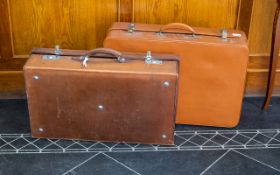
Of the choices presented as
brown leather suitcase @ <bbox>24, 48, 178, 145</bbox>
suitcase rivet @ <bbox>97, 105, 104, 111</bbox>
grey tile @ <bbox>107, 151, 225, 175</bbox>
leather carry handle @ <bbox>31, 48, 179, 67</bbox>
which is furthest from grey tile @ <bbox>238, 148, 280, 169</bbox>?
suitcase rivet @ <bbox>97, 105, 104, 111</bbox>

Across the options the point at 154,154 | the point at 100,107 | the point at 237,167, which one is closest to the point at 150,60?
the point at 100,107

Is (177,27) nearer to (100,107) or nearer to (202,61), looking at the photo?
(202,61)

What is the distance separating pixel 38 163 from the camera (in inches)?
68.1

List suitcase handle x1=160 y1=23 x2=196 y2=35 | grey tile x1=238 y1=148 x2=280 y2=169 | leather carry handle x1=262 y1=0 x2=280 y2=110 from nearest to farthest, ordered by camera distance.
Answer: grey tile x1=238 y1=148 x2=280 y2=169, suitcase handle x1=160 y1=23 x2=196 y2=35, leather carry handle x1=262 y1=0 x2=280 y2=110

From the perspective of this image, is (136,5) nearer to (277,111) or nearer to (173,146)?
(173,146)

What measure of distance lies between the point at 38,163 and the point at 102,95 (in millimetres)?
384

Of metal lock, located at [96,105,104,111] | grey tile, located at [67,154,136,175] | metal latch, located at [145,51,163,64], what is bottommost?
A: grey tile, located at [67,154,136,175]

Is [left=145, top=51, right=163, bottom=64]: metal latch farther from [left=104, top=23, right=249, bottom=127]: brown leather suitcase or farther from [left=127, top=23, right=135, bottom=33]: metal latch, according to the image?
[left=127, top=23, right=135, bottom=33]: metal latch

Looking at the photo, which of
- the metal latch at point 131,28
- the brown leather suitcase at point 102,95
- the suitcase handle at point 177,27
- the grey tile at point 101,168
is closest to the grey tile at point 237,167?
the brown leather suitcase at point 102,95

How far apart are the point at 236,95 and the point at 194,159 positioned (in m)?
0.37

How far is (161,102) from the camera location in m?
1.76

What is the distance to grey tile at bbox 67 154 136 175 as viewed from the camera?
1686 millimetres

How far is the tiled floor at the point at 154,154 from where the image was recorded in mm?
1715

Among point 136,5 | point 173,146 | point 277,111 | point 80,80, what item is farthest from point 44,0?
point 277,111
